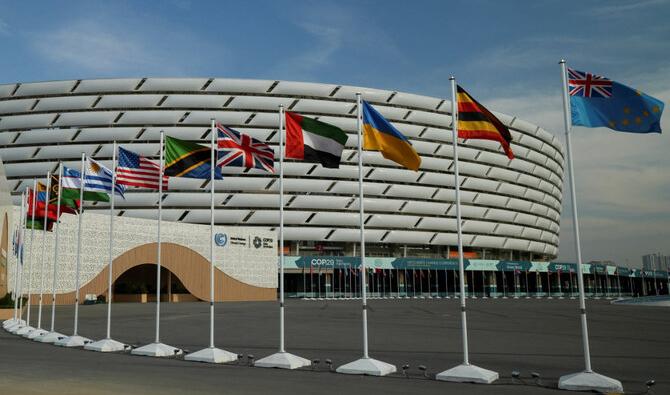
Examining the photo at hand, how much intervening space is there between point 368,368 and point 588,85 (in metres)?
7.03

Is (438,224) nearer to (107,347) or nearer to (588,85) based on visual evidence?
(107,347)

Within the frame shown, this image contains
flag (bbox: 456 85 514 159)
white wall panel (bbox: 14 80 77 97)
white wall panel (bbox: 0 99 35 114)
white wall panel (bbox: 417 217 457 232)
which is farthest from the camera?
white wall panel (bbox: 417 217 457 232)

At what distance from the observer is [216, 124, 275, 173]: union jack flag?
609 inches

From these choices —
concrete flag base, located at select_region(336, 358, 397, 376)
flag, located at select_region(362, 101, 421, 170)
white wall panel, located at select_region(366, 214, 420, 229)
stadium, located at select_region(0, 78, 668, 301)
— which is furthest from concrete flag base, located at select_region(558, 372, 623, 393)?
white wall panel, located at select_region(366, 214, 420, 229)

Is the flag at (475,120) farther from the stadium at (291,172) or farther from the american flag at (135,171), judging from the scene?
the stadium at (291,172)

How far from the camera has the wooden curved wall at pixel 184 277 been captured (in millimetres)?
50234

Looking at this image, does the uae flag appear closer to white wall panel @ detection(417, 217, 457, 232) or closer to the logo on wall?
the logo on wall

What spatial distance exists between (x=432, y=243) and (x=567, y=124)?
78.9 meters

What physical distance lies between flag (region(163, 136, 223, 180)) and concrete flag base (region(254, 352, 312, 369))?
5.77 meters

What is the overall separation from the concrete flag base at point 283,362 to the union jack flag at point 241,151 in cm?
497

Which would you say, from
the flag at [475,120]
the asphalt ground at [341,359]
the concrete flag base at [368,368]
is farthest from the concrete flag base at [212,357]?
the flag at [475,120]

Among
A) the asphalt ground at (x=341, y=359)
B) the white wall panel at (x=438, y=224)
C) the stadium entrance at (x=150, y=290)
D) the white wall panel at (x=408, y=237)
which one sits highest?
the white wall panel at (x=438, y=224)

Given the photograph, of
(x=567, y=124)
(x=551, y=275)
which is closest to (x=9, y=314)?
(x=567, y=124)

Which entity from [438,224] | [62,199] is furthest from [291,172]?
[62,199]
